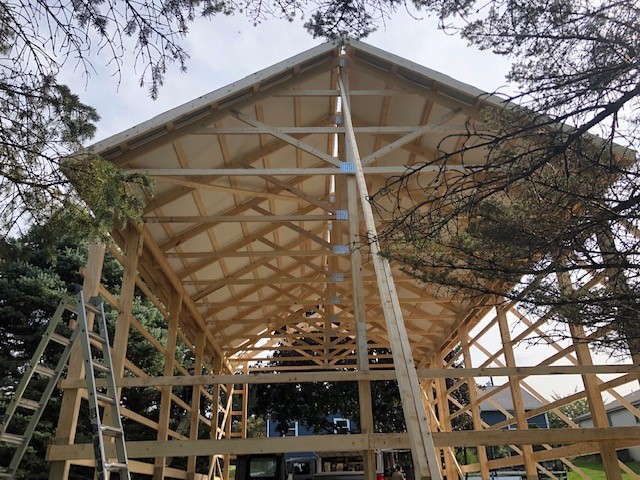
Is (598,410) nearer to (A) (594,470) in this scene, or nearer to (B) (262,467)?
(B) (262,467)

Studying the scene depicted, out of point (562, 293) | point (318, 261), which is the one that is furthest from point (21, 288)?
point (562, 293)

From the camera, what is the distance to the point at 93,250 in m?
5.73

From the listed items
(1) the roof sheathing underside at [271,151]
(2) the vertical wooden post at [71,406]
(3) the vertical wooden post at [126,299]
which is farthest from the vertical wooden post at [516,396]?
(2) the vertical wooden post at [71,406]

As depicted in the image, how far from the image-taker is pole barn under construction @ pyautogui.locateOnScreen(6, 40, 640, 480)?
456cm

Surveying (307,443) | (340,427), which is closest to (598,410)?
(307,443)

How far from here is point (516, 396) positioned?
26.3 ft

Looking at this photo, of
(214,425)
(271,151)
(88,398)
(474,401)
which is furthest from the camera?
(214,425)

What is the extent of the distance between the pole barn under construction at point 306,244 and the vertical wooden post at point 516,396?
3 centimetres

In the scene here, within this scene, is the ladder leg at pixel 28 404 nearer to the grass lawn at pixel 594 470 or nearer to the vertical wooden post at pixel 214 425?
the vertical wooden post at pixel 214 425

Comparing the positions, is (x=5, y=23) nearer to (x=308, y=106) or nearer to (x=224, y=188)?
(x=224, y=188)

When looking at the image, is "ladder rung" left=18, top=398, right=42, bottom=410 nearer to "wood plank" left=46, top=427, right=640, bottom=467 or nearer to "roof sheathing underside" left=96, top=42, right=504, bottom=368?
"wood plank" left=46, top=427, right=640, bottom=467

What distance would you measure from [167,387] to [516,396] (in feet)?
17.3

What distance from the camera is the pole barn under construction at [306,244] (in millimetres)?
4562

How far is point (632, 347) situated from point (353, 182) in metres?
3.23
